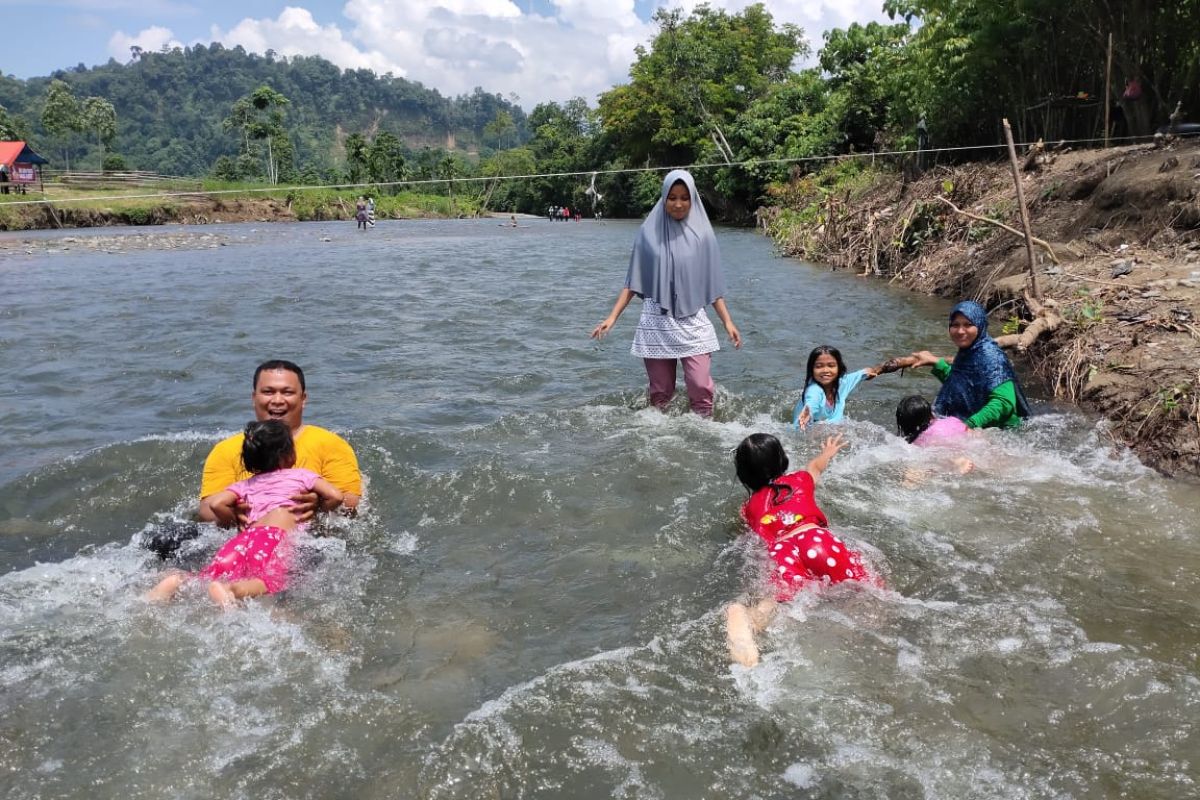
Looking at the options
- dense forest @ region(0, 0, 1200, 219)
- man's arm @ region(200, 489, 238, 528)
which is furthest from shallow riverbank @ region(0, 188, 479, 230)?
man's arm @ region(200, 489, 238, 528)

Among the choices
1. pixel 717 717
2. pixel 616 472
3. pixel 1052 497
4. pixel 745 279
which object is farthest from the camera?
pixel 745 279

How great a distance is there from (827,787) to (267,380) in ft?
10.1

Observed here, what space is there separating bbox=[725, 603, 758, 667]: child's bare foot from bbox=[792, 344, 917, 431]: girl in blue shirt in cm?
257

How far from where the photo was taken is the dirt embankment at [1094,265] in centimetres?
548

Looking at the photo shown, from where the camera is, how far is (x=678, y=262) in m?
5.81

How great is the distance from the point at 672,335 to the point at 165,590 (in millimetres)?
3546

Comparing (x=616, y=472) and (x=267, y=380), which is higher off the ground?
(x=267, y=380)

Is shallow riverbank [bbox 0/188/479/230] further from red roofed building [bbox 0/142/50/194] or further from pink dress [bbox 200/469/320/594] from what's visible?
pink dress [bbox 200/469/320/594]

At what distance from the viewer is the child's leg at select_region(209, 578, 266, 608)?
3387 millimetres

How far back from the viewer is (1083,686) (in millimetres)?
2832

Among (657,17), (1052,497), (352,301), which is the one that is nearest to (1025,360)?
(1052,497)

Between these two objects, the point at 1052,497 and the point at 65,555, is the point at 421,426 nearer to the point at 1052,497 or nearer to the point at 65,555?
the point at 65,555

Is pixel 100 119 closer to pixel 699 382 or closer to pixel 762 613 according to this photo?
pixel 699 382

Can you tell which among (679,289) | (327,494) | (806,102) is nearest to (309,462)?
(327,494)
